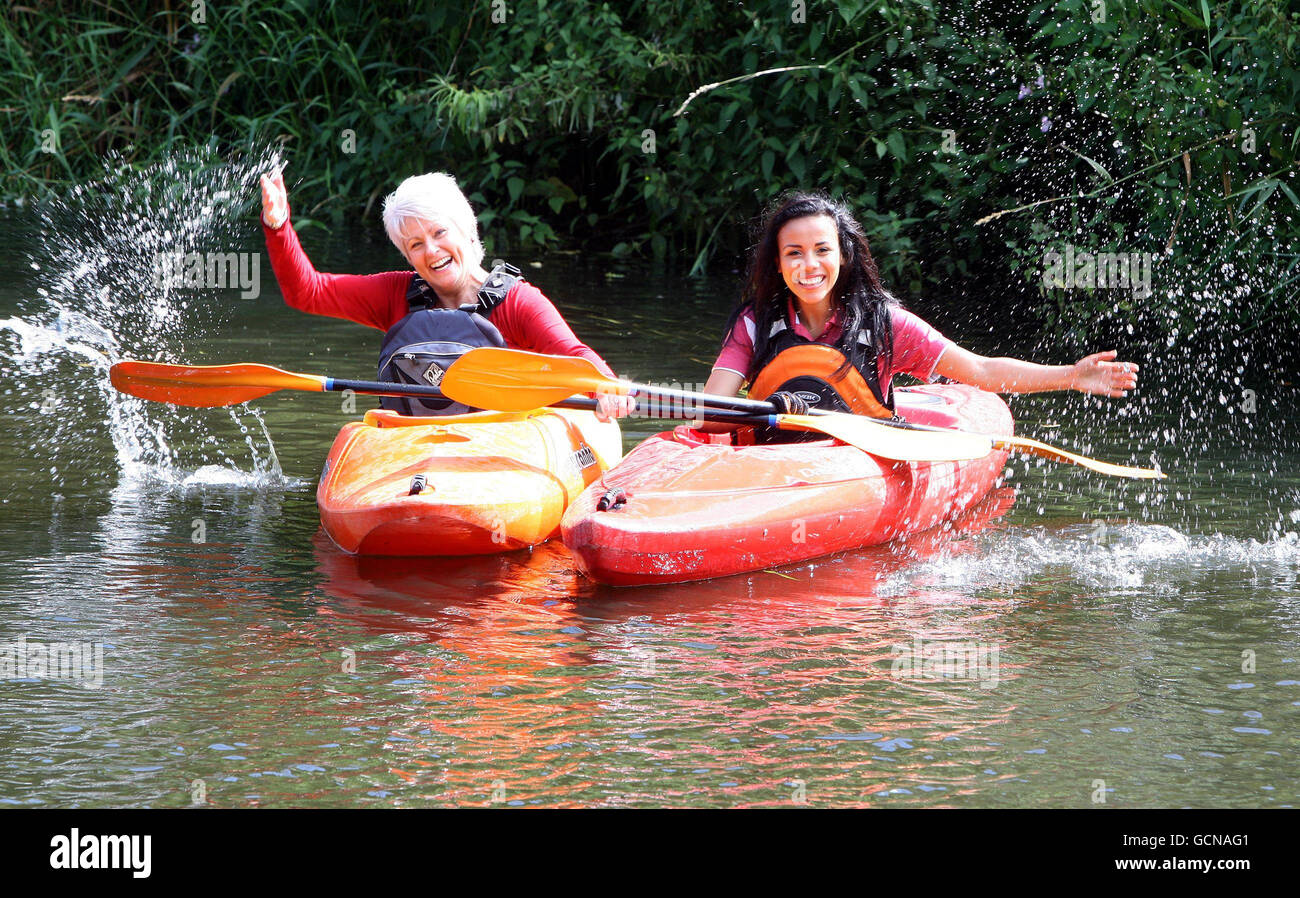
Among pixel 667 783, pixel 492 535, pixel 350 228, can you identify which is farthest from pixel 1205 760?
pixel 350 228

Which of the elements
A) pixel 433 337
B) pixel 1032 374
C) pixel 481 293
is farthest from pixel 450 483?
pixel 1032 374

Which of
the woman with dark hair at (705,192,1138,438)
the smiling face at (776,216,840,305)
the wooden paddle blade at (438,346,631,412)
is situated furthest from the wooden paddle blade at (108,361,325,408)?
the smiling face at (776,216,840,305)

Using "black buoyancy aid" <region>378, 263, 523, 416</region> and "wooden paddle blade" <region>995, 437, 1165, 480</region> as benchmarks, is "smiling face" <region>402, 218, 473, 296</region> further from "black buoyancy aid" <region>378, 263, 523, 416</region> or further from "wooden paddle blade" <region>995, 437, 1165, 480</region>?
"wooden paddle blade" <region>995, 437, 1165, 480</region>

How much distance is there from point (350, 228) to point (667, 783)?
9.20m

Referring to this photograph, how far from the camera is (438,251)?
17.6 ft

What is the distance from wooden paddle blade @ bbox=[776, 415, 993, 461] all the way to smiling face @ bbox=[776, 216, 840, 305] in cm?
41

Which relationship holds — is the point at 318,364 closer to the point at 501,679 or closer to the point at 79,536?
the point at 79,536

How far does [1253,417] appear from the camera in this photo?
7.12m

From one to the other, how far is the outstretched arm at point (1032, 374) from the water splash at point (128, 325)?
7.69ft

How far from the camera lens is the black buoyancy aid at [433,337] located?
5.25 meters

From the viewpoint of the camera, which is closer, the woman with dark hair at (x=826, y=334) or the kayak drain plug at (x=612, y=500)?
the kayak drain plug at (x=612, y=500)

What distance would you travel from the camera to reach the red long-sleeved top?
538 centimetres

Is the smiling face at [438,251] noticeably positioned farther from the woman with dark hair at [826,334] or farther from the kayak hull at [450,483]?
the woman with dark hair at [826,334]

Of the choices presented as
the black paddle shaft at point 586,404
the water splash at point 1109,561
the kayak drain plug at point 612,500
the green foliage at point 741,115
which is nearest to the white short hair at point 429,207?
the black paddle shaft at point 586,404
